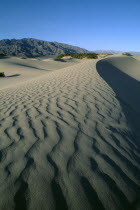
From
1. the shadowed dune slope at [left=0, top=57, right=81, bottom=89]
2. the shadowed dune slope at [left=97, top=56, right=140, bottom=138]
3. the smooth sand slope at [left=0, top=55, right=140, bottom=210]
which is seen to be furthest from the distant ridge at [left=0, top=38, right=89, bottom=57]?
the smooth sand slope at [left=0, top=55, right=140, bottom=210]

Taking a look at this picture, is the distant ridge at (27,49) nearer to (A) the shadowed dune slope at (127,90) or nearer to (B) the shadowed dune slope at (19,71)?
(B) the shadowed dune slope at (19,71)

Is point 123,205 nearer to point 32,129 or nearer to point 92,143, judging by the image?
point 92,143

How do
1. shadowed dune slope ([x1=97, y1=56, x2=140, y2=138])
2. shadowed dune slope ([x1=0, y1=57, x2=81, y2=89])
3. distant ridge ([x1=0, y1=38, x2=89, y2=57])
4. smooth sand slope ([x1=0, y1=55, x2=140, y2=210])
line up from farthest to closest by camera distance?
distant ridge ([x1=0, y1=38, x2=89, y2=57]) < shadowed dune slope ([x1=0, y1=57, x2=81, y2=89]) < shadowed dune slope ([x1=97, y1=56, x2=140, y2=138]) < smooth sand slope ([x1=0, y1=55, x2=140, y2=210])

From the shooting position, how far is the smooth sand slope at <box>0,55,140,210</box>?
4.70 ft

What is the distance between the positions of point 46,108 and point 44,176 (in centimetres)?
207

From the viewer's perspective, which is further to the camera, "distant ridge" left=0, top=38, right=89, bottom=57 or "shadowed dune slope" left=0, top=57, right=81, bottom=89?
"distant ridge" left=0, top=38, right=89, bottom=57

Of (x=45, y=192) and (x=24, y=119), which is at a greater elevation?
(x=45, y=192)

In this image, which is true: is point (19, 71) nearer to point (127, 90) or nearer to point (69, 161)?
point (127, 90)

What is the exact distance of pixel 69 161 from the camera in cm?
188

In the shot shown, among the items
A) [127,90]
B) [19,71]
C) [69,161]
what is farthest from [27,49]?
[69,161]

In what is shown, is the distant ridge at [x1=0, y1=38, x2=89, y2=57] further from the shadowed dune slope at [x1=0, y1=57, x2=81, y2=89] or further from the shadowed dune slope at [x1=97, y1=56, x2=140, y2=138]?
the shadowed dune slope at [x1=97, y1=56, x2=140, y2=138]

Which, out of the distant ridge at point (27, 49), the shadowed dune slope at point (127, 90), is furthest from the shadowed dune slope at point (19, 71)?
the distant ridge at point (27, 49)

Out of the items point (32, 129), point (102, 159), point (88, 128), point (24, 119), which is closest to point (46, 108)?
point (24, 119)

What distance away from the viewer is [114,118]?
316cm
